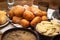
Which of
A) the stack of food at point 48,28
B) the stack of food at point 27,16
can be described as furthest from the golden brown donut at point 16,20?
the stack of food at point 48,28

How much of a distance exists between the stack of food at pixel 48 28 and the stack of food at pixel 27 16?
0.05 meters

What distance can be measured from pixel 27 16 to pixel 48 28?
14 cm

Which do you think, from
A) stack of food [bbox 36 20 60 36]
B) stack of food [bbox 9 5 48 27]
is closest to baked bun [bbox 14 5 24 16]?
stack of food [bbox 9 5 48 27]

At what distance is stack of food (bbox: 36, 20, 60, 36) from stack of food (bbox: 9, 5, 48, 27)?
46mm

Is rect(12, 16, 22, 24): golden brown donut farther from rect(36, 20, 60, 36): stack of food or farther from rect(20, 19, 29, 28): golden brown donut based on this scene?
rect(36, 20, 60, 36): stack of food

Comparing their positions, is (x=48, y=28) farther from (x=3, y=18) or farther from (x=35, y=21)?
(x=3, y=18)

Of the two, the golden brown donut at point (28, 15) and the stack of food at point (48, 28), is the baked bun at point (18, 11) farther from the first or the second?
the stack of food at point (48, 28)

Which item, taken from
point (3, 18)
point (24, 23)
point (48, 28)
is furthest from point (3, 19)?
point (48, 28)

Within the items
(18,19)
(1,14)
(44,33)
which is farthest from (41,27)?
(1,14)

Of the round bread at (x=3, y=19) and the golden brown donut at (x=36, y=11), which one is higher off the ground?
the golden brown donut at (x=36, y=11)

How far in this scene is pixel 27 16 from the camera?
1.01 metres

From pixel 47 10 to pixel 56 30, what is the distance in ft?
0.77

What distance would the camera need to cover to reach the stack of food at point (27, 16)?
100 centimetres

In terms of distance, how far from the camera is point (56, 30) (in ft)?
3.06
